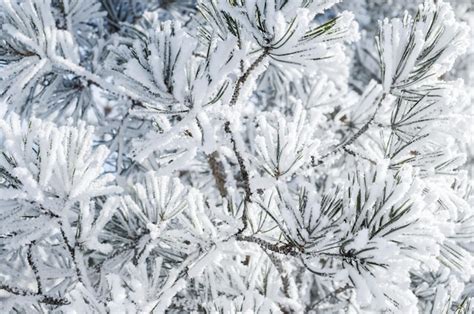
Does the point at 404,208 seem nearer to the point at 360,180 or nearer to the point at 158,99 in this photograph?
the point at 360,180

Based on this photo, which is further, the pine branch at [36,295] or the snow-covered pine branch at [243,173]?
the pine branch at [36,295]

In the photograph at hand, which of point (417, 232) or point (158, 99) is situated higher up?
point (158, 99)

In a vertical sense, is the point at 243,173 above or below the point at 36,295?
above

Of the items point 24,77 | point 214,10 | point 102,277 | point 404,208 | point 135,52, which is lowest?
point 102,277

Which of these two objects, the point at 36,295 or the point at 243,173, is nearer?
the point at 243,173

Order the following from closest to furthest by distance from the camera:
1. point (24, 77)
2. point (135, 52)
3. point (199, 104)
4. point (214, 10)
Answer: point (199, 104) → point (135, 52) → point (214, 10) → point (24, 77)

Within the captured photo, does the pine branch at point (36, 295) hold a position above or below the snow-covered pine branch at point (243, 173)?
below

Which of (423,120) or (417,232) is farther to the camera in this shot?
(423,120)

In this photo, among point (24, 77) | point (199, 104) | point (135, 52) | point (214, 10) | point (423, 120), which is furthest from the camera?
point (24, 77)

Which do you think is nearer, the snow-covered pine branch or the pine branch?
Result: the snow-covered pine branch

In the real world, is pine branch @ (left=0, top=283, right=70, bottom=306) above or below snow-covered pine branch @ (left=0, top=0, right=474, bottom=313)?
below

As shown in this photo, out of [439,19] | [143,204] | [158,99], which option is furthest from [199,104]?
[439,19]
